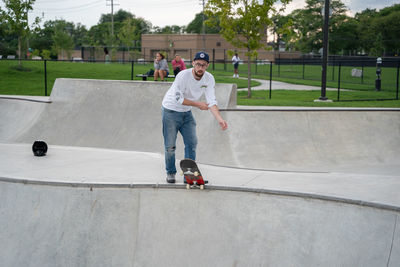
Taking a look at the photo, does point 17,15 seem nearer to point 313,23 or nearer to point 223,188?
point 223,188

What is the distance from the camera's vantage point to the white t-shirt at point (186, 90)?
5566 millimetres

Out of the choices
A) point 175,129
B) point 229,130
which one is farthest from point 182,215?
point 229,130

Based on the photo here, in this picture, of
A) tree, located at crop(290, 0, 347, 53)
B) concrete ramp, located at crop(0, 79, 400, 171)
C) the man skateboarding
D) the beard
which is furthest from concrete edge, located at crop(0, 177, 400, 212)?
tree, located at crop(290, 0, 347, 53)

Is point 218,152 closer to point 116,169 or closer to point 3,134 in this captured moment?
point 116,169

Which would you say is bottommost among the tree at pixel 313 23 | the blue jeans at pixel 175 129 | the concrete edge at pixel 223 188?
the concrete edge at pixel 223 188

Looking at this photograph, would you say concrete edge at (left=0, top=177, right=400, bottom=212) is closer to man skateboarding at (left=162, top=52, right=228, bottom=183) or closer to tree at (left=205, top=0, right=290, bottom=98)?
man skateboarding at (left=162, top=52, right=228, bottom=183)

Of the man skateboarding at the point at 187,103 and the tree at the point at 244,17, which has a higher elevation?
the tree at the point at 244,17

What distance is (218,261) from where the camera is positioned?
17.0ft

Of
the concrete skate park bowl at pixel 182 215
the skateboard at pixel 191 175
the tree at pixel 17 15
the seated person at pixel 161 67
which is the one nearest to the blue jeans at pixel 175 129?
the skateboard at pixel 191 175

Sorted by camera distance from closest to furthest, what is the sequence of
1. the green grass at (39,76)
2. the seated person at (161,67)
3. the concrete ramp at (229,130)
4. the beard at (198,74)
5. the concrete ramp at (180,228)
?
the concrete ramp at (180,228) < the beard at (198,74) < the concrete ramp at (229,130) < the seated person at (161,67) < the green grass at (39,76)

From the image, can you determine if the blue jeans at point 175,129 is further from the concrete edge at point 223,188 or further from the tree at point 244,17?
the tree at point 244,17

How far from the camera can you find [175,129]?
5.90 meters

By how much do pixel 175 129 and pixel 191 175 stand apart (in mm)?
676

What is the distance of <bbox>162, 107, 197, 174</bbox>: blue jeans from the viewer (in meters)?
5.84
